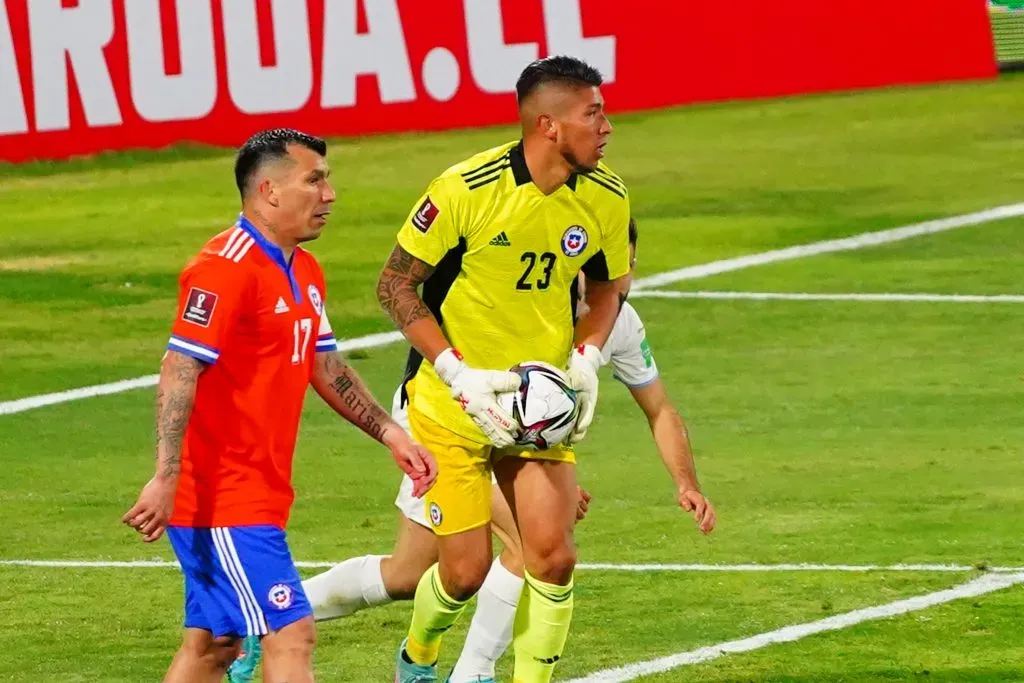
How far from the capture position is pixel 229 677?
8.70 m

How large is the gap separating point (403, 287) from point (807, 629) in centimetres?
241

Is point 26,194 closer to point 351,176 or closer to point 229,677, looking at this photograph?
point 351,176

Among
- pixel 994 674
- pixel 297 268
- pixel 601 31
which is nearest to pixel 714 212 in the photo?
pixel 601 31

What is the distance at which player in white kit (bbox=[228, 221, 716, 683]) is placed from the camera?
8.80m

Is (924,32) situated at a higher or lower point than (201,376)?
lower

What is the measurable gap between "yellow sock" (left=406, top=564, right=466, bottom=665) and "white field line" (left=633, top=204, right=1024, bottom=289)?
11.4 metres

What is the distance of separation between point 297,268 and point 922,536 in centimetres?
501

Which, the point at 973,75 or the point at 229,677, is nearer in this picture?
the point at 229,677

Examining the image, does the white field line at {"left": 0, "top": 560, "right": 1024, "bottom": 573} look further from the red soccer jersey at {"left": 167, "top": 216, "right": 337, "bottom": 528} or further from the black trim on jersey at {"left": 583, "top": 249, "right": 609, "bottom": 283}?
the red soccer jersey at {"left": 167, "top": 216, "right": 337, "bottom": 528}

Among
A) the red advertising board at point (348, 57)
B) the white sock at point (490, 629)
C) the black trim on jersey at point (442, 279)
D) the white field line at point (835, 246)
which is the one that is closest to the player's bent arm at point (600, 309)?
the black trim on jersey at point (442, 279)

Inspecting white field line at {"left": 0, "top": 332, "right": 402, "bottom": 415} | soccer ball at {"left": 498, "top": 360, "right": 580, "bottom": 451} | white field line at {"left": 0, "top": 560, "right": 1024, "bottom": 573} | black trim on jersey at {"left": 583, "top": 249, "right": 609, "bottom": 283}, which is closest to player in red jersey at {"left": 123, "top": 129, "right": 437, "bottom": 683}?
soccer ball at {"left": 498, "top": 360, "right": 580, "bottom": 451}

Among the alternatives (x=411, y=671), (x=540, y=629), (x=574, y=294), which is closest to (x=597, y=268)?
(x=574, y=294)

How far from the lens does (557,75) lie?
8.78 metres

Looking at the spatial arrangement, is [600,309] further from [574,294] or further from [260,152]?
[260,152]
